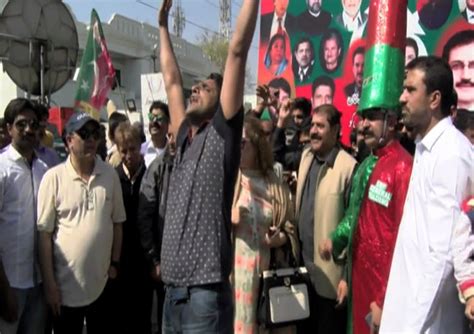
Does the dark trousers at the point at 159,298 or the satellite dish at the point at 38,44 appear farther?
the satellite dish at the point at 38,44

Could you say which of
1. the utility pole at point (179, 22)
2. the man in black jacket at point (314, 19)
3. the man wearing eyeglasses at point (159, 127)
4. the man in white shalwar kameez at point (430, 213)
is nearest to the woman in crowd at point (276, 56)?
the man in black jacket at point (314, 19)

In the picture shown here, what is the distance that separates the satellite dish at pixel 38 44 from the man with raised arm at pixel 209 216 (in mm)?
3510

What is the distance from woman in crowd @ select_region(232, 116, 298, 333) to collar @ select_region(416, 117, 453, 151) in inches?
60.5

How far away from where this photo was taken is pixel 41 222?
370cm

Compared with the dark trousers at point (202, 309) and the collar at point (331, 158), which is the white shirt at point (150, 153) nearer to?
the collar at point (331, 158)

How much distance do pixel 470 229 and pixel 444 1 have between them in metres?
3.52

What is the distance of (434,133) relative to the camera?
8.55 feet

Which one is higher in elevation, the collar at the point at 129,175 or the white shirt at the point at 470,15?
the white shirt at the point at 470,15

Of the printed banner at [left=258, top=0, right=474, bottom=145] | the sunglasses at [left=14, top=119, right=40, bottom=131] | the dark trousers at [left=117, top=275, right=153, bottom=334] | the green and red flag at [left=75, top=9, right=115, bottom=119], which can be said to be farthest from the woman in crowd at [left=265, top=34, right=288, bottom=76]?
the sunglasses at [left=14, top=119, right=40, bottom=131]

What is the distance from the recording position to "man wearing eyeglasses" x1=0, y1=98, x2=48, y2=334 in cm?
365

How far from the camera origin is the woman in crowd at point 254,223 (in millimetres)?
4000

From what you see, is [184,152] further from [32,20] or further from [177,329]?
[32,20]

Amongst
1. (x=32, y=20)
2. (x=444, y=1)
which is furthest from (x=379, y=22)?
(x=32, y=20)

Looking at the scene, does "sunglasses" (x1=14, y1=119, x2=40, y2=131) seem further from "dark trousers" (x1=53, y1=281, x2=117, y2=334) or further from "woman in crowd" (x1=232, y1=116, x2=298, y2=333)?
"woman in crowd" (x1=232, y1=116, x2=298, y2=333)
